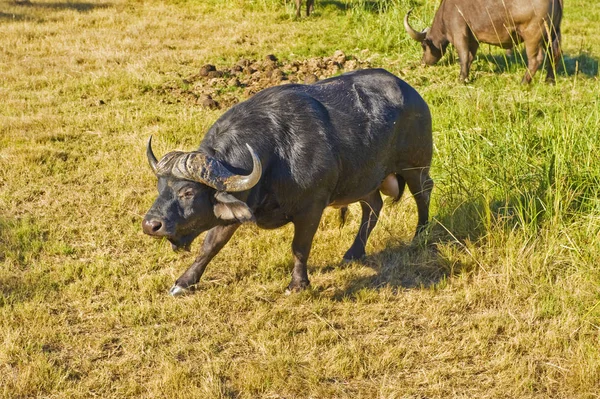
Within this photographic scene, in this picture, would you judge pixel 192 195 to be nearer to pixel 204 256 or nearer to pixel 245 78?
pixel 204 256

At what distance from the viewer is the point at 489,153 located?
665 cm

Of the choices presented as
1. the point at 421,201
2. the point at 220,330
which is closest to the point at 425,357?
the point at 220,330

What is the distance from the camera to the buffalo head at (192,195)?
471cm

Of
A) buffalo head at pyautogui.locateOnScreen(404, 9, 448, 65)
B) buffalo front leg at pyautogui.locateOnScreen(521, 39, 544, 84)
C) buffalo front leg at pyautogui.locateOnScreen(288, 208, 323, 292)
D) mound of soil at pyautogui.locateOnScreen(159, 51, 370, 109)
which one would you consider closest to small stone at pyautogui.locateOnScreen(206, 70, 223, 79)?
mound of soil at pyautogui.locateOnScreen(159, 51, 370, 109)

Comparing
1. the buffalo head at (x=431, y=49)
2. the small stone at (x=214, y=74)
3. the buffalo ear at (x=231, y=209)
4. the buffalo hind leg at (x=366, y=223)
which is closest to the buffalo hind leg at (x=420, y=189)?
the buffalo hind leg at (x=366, y=223)

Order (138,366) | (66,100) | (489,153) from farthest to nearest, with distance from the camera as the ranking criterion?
(66,100)
(489,153)
(138,366)

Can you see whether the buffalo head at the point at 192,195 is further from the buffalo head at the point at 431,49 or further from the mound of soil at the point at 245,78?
the buffalo head at the point at 431,49

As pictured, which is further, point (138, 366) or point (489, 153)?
point (489, 153)

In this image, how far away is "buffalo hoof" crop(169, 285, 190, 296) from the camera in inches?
223

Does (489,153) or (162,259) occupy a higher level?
(489,153)

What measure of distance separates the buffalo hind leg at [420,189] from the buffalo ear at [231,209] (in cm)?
182

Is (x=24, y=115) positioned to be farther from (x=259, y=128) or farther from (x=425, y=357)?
(x=425, y=357)

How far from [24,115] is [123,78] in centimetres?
185

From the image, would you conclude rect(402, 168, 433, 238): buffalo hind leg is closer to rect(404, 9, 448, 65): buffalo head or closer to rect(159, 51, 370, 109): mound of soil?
rect(159, 51, 370, 109): mound of soil
